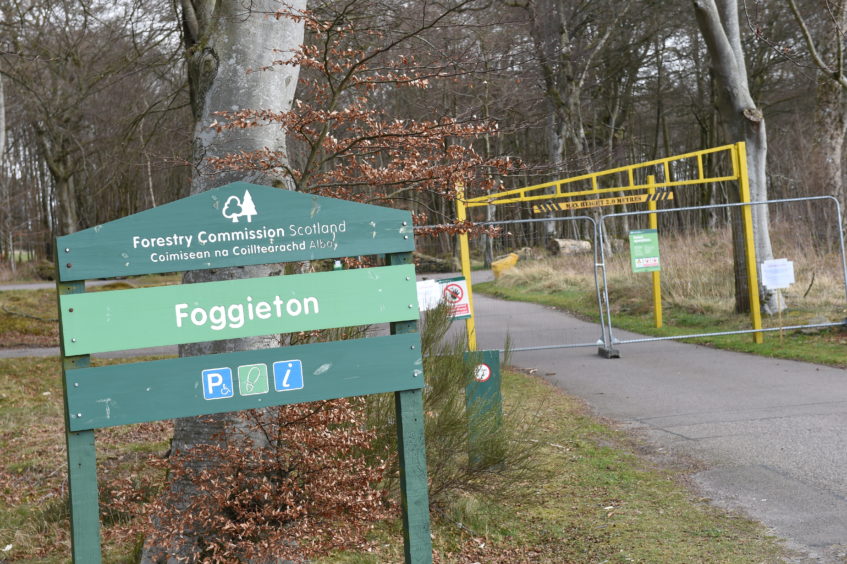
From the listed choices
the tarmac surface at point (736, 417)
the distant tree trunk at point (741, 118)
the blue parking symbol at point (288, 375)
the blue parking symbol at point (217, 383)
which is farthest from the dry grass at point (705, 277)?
the blue parking symbol at point (217, 383)

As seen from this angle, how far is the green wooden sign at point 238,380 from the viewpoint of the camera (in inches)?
127

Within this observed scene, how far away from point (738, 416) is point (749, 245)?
5.61 metres

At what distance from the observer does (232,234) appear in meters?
3.46

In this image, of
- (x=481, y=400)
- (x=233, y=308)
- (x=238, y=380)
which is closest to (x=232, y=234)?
(x=233, y=308)

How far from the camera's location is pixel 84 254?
3270 mm

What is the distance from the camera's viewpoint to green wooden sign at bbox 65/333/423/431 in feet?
10.6

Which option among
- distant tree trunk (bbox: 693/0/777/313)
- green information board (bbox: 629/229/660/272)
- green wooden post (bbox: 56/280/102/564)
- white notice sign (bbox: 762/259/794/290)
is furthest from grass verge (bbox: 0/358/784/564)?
distant tree trunk (bbox: 693/0/777/313)

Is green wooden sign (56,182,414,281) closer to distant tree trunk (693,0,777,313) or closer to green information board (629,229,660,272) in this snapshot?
green information board (629,229,660,272)

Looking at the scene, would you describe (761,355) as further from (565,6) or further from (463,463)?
(565,6)

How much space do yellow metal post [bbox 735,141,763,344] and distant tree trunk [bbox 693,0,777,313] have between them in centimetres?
39

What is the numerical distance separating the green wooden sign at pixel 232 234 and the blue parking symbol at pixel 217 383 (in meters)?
0.41

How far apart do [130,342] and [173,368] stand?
0.59ft

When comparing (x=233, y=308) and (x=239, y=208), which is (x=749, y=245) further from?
(x=233, y=308)

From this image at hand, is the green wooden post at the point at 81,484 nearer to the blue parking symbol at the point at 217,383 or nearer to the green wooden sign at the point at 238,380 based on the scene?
the green wooden sign at the point at 238,380
